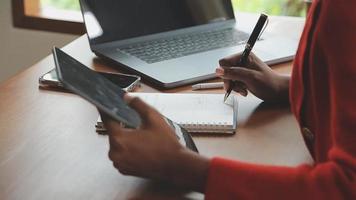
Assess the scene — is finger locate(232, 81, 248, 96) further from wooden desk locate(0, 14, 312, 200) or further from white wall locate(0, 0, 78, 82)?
white wall locate(0, 0, 78, 82)

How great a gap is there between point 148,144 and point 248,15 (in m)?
0.87

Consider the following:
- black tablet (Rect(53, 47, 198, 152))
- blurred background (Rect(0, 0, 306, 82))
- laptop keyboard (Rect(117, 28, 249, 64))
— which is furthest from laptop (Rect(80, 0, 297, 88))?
blurred background (Rect(0, 0, 306, 82))

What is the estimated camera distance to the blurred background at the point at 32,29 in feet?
6.61

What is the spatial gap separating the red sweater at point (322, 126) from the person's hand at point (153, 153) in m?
0.03

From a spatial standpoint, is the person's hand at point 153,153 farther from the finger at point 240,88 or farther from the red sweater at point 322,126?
the finger at point 240,88

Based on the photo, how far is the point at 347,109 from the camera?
680 millimetres

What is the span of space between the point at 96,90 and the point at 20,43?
4.63ft

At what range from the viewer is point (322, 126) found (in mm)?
749

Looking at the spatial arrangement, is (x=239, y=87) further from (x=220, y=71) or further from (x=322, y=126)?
(x=322, y=126)

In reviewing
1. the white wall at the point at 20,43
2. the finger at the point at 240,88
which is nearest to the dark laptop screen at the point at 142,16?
the finger at the point at 240,88

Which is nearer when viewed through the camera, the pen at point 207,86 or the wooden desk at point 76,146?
the wooden desk at point 76,146

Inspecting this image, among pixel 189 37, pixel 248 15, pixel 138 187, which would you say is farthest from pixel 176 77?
pixel 248 15

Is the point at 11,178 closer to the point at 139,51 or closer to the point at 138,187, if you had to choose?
the point at 138,187

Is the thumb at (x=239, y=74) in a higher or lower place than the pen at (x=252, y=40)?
lower
